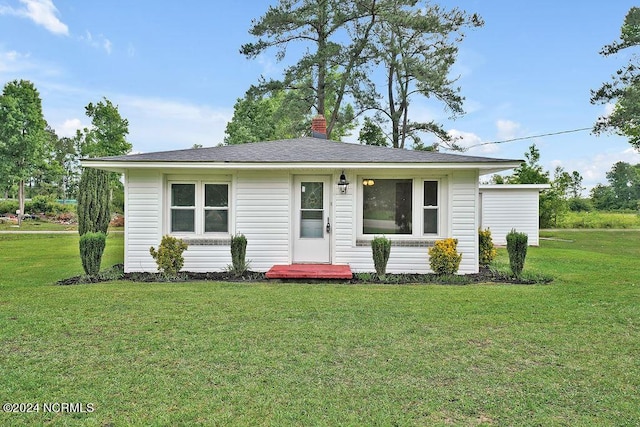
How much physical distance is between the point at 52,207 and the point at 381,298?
35993 mm

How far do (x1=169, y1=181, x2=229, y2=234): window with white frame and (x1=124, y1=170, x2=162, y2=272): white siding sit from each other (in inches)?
12.4

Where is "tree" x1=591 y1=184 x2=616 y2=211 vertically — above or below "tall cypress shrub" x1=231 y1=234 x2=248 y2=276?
above

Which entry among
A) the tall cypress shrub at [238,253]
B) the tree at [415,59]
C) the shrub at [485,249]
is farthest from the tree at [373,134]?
the tall cypress shrub at [238,253]

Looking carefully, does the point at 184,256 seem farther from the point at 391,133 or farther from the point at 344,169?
the point at 391,133

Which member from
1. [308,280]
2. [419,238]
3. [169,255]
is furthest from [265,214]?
[419,238]

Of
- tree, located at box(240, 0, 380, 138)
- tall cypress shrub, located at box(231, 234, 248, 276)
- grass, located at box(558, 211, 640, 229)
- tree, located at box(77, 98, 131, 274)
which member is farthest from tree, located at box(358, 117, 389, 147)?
tall cypress shrub, located at box(231, 234, 248, 276)

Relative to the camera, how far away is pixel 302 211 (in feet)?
29.5

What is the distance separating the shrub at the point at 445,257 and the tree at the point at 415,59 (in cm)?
1404

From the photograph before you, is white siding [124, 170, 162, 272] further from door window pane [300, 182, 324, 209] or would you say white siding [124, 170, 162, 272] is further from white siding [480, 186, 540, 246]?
white siding [480, 186, 540, 246]

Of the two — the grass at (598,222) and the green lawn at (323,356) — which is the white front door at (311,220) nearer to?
the green lawn at (323,356)

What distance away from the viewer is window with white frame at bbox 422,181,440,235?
8.76m

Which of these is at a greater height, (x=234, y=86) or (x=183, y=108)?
(x=234, y=86)

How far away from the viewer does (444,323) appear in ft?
16.2

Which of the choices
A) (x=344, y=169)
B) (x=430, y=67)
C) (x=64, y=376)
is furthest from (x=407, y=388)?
(x=430, y=67)
